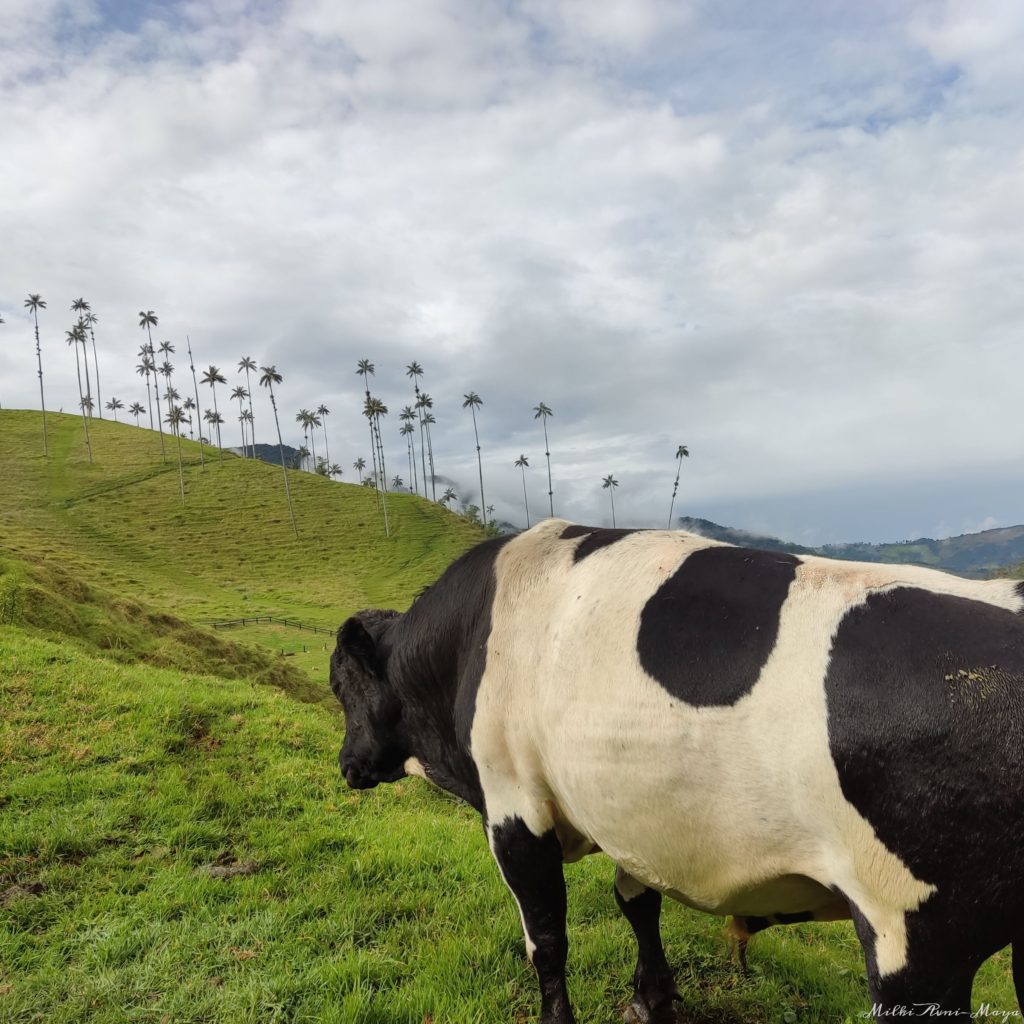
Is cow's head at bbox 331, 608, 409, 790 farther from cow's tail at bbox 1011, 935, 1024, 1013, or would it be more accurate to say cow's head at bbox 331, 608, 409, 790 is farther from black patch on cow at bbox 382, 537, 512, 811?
cow's tail at bbox 1011, 935, 1024, 1013

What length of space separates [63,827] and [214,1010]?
3.40 m

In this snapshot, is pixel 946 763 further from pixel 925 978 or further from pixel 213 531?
pixel 213 531

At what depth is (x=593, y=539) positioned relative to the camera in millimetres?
3734

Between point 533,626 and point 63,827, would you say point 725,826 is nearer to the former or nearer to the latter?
point 533,626

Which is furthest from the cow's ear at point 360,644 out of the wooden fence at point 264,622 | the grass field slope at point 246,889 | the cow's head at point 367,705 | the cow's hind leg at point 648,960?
the wooden fence at point 264,622

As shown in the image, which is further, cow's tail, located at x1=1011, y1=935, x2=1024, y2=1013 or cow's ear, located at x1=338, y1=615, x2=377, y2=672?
cow's ear, located at x1=338, y1=615, x2=377, y2=672

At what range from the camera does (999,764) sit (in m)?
2.14

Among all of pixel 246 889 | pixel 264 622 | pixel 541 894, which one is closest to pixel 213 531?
pixel 264 622

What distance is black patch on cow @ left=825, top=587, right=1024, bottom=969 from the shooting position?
84.8 inches

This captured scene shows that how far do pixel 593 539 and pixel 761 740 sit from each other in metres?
1.51

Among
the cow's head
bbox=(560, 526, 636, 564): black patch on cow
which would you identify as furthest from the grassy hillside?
bbox=(560, 526, 636, 564): black patch on cow

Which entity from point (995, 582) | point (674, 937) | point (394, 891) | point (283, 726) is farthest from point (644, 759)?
point (283, 726)

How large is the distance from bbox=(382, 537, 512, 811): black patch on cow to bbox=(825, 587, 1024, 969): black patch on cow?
77.8 inches

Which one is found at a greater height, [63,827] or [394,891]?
[63,827]
